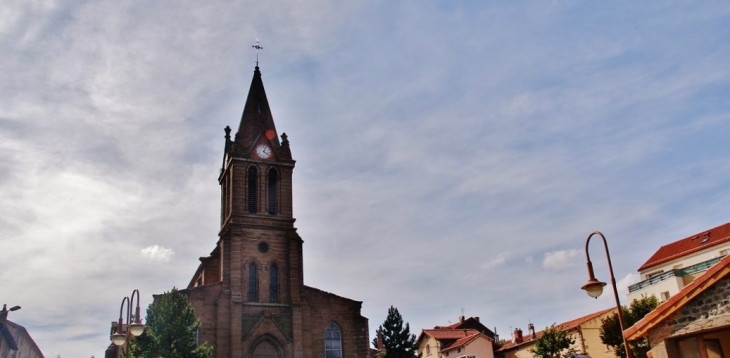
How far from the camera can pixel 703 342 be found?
11438 millimetres

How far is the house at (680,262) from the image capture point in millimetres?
40219

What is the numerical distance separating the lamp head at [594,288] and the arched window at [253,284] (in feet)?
92.1

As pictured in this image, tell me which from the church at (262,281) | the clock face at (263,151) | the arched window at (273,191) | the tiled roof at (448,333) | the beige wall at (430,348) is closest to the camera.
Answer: the church at (262,281)

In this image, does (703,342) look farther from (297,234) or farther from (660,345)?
(297,234)

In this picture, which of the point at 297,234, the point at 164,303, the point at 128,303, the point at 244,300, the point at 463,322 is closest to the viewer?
the point at 128,303

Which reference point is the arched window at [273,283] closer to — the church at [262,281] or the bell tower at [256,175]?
the church at [262,281]

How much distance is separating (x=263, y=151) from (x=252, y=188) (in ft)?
9.79

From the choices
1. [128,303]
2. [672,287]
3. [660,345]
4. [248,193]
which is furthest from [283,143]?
[660,345]

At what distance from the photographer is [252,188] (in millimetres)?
42500

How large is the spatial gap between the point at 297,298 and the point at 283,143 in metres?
12.1

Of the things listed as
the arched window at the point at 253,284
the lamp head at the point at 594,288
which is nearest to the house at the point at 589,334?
the arched window at the point at 253,284

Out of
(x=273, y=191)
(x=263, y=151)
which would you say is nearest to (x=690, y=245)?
(x=273, y=191)

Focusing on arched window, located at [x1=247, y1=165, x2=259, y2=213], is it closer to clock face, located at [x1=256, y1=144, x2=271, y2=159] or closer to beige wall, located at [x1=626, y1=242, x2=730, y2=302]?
clock face, located at [x1=256, y1=144, x2=271, y2=159]

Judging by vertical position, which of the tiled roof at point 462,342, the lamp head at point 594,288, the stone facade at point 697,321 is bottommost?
the stone facade at point 697,321
